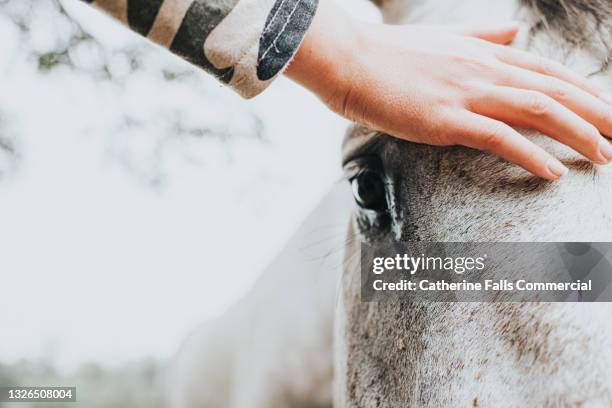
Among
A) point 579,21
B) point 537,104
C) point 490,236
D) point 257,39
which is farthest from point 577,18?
point 257,39

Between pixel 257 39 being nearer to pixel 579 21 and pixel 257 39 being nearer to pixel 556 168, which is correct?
pixel 556 168

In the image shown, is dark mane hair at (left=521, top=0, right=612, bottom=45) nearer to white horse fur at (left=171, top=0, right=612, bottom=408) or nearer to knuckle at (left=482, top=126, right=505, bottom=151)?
white horse fur at (left=171, top=0, right=612, bottom=408)

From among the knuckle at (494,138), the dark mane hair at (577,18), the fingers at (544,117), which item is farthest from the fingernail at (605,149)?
the dark mane hair at (577,18)

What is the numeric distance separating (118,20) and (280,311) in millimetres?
1749

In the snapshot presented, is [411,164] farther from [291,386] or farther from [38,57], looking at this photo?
[291,386]

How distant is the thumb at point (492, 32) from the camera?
38.1 inches

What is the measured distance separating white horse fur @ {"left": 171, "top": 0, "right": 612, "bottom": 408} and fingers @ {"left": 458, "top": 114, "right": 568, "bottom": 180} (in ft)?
0.10

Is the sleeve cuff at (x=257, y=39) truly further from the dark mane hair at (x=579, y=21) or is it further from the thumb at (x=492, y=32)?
the dark mane hair at (x=579, y=21)

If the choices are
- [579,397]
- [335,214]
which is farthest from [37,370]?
[579,397]

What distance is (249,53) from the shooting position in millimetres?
767

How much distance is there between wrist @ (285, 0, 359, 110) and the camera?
2.69 feet

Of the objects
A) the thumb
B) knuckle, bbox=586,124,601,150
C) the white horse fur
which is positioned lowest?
the white horse fur

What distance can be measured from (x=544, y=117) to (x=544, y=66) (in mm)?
97

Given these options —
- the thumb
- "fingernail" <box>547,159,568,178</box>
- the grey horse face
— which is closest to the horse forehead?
the grey horse face
